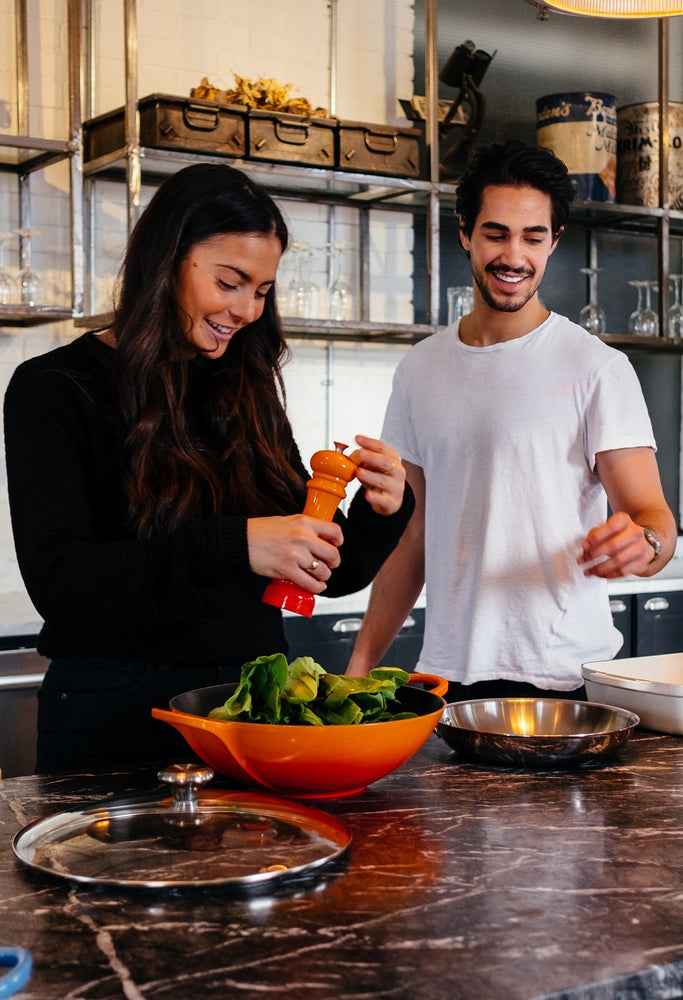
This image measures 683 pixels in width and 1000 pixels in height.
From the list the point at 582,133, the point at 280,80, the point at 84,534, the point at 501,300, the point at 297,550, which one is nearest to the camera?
the point at 297,550

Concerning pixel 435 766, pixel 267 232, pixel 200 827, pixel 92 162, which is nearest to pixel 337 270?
pixel 92 162

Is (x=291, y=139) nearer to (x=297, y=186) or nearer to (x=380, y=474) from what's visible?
(x=297, y=186)

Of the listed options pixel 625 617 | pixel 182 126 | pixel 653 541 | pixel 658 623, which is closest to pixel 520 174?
pixel 653 541

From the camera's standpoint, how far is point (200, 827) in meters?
1.27

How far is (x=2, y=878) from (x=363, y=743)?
1.39ft

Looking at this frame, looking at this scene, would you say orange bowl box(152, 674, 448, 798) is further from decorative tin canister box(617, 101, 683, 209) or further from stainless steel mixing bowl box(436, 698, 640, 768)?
decorative tin canister box(617, 101, 683, 209)

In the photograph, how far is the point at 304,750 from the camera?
1378 millimetres

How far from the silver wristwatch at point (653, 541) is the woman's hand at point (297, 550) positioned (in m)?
0.75

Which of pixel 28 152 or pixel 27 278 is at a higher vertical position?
pixel 28 152

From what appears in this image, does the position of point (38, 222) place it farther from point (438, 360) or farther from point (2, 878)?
point (2, 878)

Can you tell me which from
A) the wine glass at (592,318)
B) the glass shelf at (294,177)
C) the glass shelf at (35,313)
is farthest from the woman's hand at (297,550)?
the wine glass at (592,318)

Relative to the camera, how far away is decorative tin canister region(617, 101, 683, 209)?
471cm

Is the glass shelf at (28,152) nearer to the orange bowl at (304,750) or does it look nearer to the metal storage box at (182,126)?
the metal storage box at (182,126)

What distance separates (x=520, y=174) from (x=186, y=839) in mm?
1786
